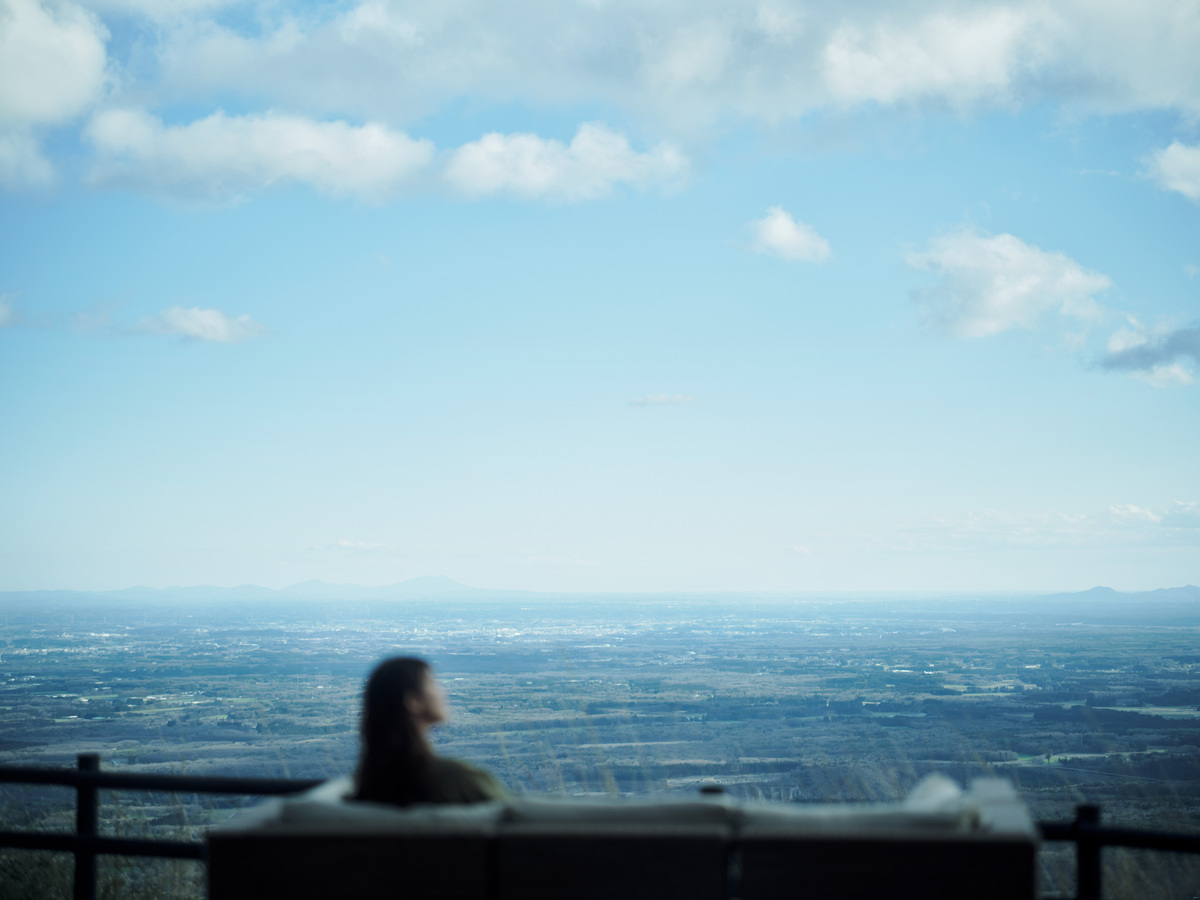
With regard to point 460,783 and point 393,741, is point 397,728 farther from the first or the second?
point 460,783

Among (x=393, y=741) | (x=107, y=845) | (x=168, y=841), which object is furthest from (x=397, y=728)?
(x=107, y=845)

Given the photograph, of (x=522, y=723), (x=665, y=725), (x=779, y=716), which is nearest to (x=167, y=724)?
(x=522, y=723)

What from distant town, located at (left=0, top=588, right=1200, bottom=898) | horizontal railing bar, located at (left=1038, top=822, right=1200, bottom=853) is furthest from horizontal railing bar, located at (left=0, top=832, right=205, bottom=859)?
horizontal railing bar, located at (left=1038, top=822, right=1200, bottom=853)

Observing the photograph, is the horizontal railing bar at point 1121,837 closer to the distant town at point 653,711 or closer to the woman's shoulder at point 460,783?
the woman's shoulder at point 460,783

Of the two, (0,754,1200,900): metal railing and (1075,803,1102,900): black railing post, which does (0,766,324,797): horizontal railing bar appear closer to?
(0,754,1200,900): metal railing

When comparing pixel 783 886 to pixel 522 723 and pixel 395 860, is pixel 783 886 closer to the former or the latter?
pixel 395 860

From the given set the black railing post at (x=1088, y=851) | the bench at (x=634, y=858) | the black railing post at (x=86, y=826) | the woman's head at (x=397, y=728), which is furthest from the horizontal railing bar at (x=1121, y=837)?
the black railing post at (x=86, y=826)
